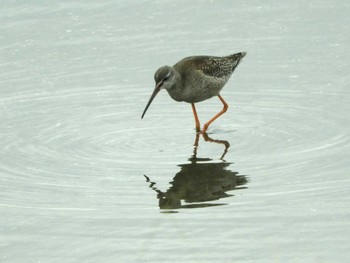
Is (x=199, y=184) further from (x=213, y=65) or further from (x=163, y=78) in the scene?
(x=213, y=65)

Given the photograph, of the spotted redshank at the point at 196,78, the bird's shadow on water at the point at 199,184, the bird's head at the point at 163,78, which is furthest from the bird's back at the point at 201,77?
the bird's shadow on water at the point at 199,184

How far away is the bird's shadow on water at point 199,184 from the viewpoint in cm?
884

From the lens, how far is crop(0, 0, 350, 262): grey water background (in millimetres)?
7863

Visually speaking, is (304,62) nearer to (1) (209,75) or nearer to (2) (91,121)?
(1) (209,75)

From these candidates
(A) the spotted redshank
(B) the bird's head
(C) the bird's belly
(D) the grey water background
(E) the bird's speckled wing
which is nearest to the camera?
(D) the grey water background

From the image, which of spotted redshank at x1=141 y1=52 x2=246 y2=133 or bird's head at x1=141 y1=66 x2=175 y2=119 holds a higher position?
bird's head at x1=141 y1=66 x2=175 y2=119

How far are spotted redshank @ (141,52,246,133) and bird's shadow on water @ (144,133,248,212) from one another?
1603 millimetres

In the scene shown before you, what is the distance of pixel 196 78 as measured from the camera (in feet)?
40.0

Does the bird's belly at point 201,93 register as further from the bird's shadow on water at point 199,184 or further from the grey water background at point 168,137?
the bird's shadow on water at point 199,184

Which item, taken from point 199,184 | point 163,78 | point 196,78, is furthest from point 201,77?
point 199,184

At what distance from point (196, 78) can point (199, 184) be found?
3.03 m

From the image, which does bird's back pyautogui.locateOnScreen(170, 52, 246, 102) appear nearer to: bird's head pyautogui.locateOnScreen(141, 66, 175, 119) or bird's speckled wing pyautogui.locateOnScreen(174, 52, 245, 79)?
bird's speckled wing pyautogui.locateOnScreen(174, 52, 245, 79)

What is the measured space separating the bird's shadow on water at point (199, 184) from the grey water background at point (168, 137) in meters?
0.02

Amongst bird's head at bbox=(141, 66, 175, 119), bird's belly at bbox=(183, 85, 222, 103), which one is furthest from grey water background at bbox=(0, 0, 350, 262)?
bird's head at bbox=(141, 66, 175, 119)
